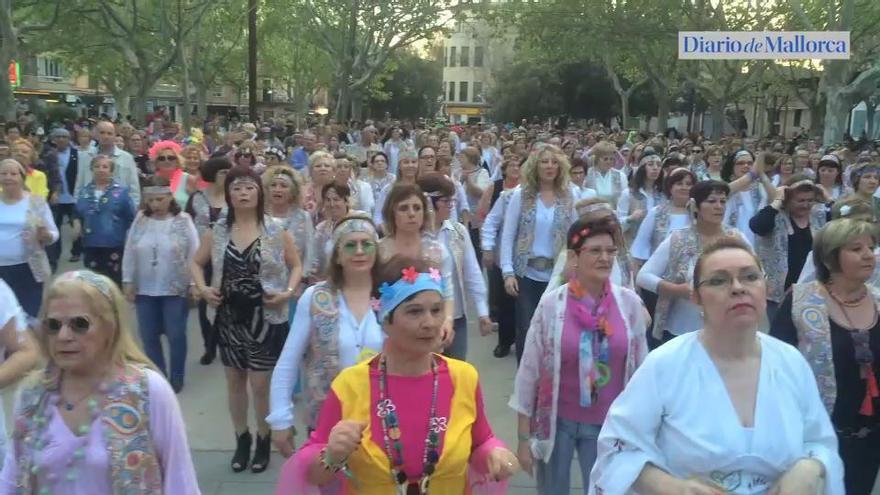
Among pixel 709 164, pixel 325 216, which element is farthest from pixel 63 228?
pixel 709 164

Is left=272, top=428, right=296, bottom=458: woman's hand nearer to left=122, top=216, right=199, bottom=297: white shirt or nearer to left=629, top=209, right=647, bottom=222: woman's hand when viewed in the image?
left=122, top=216, right=199, bottom=297: white shirt

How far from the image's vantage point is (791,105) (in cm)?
6256

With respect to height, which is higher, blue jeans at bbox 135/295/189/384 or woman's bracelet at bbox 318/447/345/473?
woman's bracelet at bbox 318/447/345/473

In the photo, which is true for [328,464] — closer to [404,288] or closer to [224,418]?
[404,288]

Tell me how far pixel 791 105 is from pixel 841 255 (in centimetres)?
6439

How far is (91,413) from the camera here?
2.55 m

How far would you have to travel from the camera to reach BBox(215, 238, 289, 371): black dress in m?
→ 5.03

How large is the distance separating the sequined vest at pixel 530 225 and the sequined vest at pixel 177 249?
7.88 feet

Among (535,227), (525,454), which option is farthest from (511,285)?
(525,454)

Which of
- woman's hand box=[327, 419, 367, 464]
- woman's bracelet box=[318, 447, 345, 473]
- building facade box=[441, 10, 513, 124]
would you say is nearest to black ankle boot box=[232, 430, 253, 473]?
woman's bracelet box=[318, 447, 345, 473]

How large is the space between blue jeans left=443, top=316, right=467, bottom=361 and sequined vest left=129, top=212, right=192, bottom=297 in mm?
2112

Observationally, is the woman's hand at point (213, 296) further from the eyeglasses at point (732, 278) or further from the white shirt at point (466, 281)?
the eyeglasses at point (732, 278)

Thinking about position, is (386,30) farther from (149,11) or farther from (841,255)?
(841,255)

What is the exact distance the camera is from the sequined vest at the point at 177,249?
6164 millimetres
